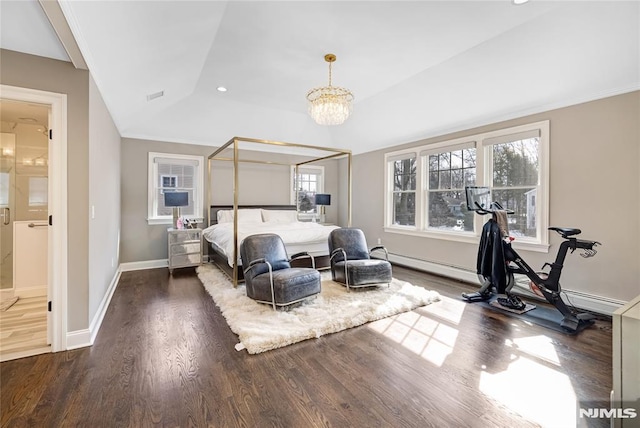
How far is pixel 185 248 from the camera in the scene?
5.34 meters

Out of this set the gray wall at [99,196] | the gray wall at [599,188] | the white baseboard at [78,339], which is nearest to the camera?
the white baseboard at [78,339]

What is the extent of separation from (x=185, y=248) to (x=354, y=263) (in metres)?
3.30

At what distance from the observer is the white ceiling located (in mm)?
2508

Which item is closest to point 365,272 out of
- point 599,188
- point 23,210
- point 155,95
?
point 599,188

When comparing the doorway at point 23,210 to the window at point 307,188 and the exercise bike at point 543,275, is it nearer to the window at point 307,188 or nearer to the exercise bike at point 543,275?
the window at point 307,188

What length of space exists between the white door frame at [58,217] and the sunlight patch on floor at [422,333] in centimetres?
295

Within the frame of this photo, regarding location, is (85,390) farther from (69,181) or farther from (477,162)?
(477,162)

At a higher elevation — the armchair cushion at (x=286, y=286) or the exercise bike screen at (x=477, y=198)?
the exercise bike screen at (x=477, y=198)

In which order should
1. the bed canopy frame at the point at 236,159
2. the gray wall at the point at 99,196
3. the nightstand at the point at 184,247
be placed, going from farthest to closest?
the nightstand at the point at 184,247 → the bed canopy frame at the point at 236,159 → the gray wall at the point at 99,196

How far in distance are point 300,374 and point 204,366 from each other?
2.63 feet

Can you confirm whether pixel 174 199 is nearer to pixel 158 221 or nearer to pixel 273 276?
pixel 158 221

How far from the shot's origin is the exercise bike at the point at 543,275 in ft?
9.96

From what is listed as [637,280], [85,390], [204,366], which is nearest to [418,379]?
[204,366]

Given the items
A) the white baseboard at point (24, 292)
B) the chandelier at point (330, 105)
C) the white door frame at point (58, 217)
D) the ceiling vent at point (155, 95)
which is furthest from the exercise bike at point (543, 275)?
the white baseboard at point (24, 292)
